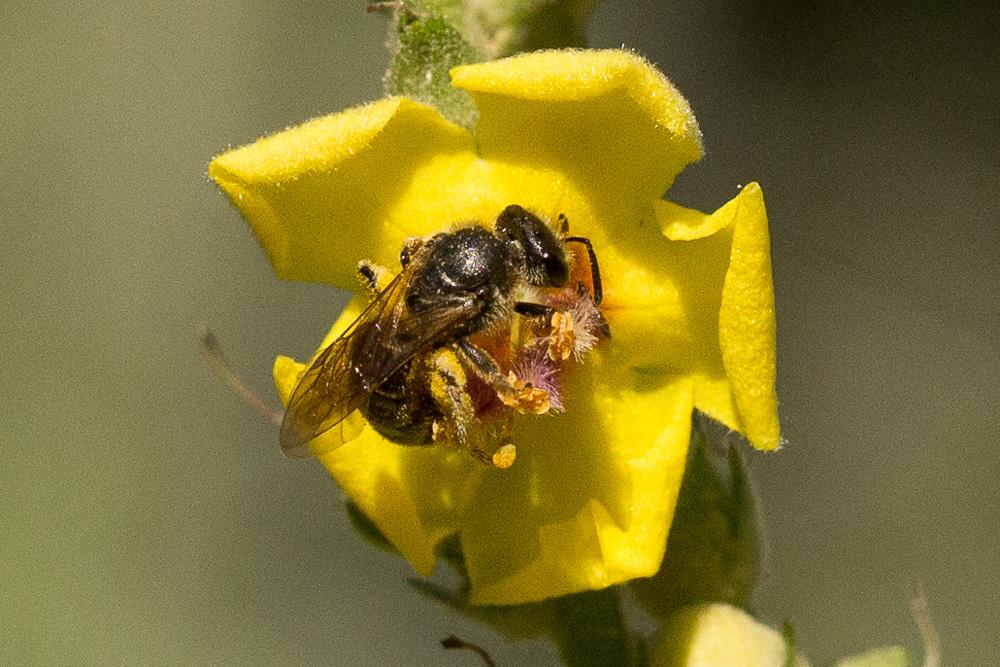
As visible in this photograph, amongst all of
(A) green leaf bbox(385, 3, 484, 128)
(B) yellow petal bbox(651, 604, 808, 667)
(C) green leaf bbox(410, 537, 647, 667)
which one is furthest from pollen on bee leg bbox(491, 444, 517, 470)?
(A) green leaf bbox(385, 3, 484, 128)

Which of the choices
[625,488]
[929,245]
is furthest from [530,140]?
[929,245]

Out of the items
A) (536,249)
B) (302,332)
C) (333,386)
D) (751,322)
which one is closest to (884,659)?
(751,322)

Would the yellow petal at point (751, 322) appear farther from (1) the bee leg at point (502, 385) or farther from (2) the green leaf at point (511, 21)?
(2) the green leaf at point (511, 21)

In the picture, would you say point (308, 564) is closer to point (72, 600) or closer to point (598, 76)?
point (72, 600)

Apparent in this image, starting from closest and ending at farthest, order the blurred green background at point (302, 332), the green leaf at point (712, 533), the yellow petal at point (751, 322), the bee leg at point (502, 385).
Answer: the yellow petal at point (751, 322) → the bee leg at point (502, 385) → the green leaf at point (712, 533) → the blurred green background at point (302, 332)

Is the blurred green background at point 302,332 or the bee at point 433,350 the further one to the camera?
the blurred green background at point 302,332

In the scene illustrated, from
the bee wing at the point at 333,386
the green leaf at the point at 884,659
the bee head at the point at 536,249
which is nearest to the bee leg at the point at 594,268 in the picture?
the bee head at the point at 536,249
